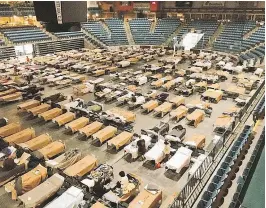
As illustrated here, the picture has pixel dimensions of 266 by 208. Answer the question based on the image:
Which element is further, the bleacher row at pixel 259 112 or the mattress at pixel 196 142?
the bleacher row at pixel 259 112

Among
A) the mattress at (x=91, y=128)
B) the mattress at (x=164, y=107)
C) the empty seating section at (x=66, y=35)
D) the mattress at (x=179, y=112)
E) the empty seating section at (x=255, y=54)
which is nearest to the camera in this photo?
the mattress at (x=91, y=128)

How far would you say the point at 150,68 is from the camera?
21.6 metres

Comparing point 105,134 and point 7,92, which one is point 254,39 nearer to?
point 105,134

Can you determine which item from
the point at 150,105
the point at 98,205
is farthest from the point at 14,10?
the point at 98,205

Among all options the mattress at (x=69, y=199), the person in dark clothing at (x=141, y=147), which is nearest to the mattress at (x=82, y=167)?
the mattress at (x=69, y=199)

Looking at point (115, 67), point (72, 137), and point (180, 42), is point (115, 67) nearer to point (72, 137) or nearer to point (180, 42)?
point (72, 137)

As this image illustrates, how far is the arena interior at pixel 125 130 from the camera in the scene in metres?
7.93

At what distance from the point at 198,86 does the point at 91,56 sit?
517 inches

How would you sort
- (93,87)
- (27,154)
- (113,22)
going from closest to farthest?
(27,154)
(93,87)
(113,22)

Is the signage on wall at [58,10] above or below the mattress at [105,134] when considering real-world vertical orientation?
above

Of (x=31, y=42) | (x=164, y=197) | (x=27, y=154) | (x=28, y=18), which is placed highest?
(x=28, y=18)

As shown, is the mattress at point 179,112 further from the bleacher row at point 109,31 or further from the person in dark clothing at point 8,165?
the bleacher row at point 109,31

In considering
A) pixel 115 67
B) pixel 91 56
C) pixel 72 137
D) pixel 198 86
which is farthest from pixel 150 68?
pixel 72 137

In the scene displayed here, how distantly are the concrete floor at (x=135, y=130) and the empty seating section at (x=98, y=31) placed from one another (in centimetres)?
1795
